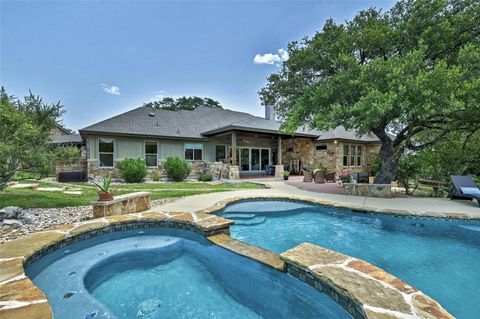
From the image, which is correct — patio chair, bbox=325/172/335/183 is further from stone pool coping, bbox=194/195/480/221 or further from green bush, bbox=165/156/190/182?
green bush, bbox=165/156/190/182

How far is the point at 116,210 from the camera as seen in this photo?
216 inches

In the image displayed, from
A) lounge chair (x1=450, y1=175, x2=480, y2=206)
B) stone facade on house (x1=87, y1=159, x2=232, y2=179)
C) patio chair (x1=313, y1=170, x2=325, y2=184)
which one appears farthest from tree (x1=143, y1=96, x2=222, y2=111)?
lounge chair (x1=450, y1=175, x2=480, y2=206)

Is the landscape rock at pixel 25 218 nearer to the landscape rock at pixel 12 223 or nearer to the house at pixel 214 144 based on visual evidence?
the landscape rock at pixel 12 223

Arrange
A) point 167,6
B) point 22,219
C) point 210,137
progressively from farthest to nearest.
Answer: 1. point 210,137
2. point 167,6
3. point 22,219

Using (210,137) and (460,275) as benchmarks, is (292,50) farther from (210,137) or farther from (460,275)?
(460,275)

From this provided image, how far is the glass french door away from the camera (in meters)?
17.7

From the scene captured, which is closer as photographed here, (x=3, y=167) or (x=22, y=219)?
(x=22, y=219)

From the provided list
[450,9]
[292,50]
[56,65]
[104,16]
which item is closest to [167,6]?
[104,16]

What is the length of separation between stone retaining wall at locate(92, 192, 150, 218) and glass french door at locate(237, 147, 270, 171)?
11746 mm

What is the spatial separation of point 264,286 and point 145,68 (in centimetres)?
1812

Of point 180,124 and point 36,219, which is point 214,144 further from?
point 36,219

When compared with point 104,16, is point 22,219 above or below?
below

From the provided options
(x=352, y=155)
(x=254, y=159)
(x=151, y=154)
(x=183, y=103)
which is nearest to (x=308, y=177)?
(x=254, y=159)

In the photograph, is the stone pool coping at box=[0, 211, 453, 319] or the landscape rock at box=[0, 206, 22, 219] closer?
the stone pool coping at box=[0, 211, 453, 319]
